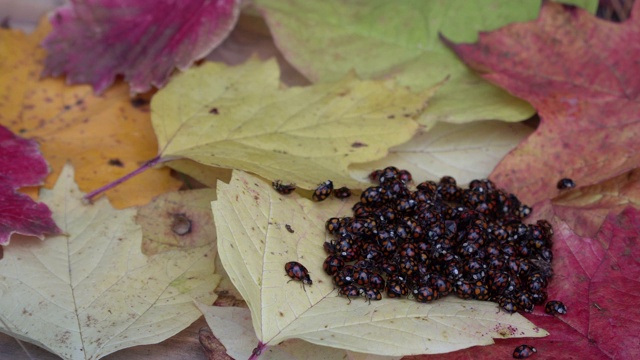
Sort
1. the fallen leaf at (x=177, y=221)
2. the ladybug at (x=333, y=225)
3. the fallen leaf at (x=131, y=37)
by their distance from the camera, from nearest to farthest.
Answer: the ladybug at (x=333, y=225) < the fallen leaf at (x=177, y=221) < the fallen leaf at (x=131, y=37)

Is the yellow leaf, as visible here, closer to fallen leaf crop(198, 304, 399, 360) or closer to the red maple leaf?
fallen leaf crop(198, 304, 399, 360)

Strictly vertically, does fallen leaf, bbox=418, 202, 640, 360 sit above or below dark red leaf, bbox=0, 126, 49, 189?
above

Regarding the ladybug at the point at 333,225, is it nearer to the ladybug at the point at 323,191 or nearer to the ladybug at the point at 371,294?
the ladybug at the point at 323,191

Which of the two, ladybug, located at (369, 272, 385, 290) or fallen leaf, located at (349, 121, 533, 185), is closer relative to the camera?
ladybug, located at (369, 272, 385, 290)

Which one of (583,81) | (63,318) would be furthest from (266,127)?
(583,81)

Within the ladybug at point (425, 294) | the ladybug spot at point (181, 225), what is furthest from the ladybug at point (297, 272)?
the ladybug spot at point (181, 225)

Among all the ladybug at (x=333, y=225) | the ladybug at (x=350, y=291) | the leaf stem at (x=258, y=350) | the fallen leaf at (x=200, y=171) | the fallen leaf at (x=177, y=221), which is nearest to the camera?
the leaf stem at (x=258, y=350)

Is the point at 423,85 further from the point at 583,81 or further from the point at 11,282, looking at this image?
the point at 11,282

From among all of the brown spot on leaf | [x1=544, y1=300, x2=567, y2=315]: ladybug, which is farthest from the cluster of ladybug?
the brown spot on leaf
